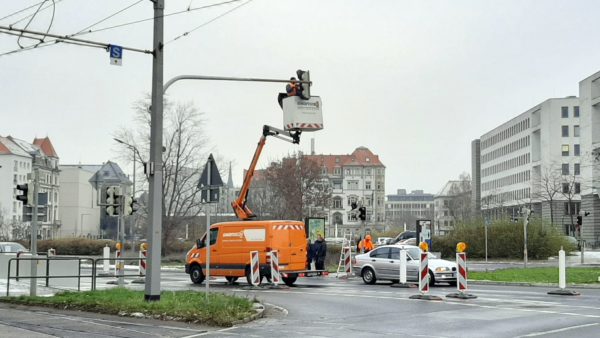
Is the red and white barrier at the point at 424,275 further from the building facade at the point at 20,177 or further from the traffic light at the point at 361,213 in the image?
the building facade at the point at 20,177

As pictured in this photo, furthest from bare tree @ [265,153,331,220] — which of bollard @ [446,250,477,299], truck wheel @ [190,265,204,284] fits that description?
bollard @ [446,250,477,299]

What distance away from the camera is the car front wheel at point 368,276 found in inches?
1144

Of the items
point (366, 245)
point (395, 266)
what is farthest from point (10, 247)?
point (395, 266)

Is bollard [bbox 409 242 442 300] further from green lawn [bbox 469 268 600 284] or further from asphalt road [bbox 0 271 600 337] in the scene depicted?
green lawn [bbox 469 268 600 284]

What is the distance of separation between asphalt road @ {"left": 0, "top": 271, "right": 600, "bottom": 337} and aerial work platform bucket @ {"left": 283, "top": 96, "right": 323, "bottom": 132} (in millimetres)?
5038

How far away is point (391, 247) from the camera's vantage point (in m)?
28.6

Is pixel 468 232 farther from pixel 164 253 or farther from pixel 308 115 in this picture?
pixel 308 115

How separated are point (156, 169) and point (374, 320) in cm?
604

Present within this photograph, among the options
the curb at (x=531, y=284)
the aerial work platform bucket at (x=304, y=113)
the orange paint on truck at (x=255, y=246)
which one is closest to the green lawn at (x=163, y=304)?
the aerial work platform bucket at (x=304, y=113)

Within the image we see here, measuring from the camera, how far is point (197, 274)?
29.0 meters

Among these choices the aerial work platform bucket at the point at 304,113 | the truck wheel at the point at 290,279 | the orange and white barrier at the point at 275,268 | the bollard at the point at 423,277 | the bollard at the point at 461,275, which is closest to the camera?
the bollard at the point at 461,275

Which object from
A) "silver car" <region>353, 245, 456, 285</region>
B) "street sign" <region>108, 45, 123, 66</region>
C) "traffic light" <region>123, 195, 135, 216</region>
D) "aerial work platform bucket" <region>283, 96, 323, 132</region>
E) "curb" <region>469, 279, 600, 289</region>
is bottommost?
"curb" <region>469, 279, 600, 289</region>

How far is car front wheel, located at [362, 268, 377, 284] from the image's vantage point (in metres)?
29.1

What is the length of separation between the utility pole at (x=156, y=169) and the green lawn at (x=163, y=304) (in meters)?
0.55
